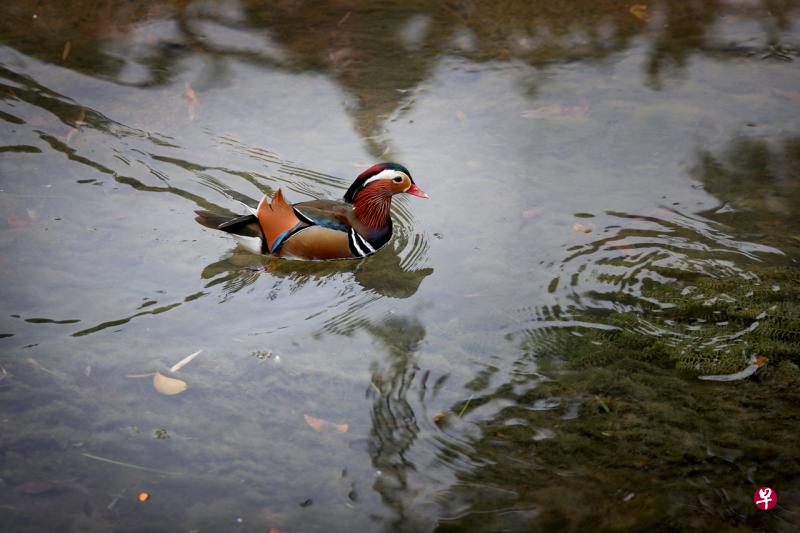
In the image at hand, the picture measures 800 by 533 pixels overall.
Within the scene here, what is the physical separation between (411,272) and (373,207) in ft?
Answer: 2.07

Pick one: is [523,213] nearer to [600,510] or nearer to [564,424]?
[564,424]

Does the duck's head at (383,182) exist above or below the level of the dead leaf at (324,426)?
above

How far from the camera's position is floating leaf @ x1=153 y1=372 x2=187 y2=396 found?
454cm

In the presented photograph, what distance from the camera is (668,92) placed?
7.80m

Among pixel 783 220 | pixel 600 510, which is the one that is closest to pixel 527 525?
pixel 600 510

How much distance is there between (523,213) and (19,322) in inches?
140

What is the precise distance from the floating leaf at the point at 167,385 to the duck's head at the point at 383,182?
7.04ft

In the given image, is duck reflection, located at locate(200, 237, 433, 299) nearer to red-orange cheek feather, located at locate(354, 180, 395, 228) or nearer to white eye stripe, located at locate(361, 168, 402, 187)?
red-orange cheek feather, located at locate(354, 180, 395, 228)

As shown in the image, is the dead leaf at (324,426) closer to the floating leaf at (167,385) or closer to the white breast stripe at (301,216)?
the floating leaf at (167,385)

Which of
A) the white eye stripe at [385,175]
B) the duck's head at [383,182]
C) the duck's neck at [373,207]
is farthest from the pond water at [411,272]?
the white eye stripe at [385,175]

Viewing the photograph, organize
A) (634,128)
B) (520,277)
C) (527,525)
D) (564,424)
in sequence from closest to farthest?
(527,525) → (564,424) → (520,277) → (634,128)

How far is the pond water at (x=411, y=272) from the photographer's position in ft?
12.9

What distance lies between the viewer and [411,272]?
5.85 metres

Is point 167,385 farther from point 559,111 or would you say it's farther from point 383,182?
point 559,111
